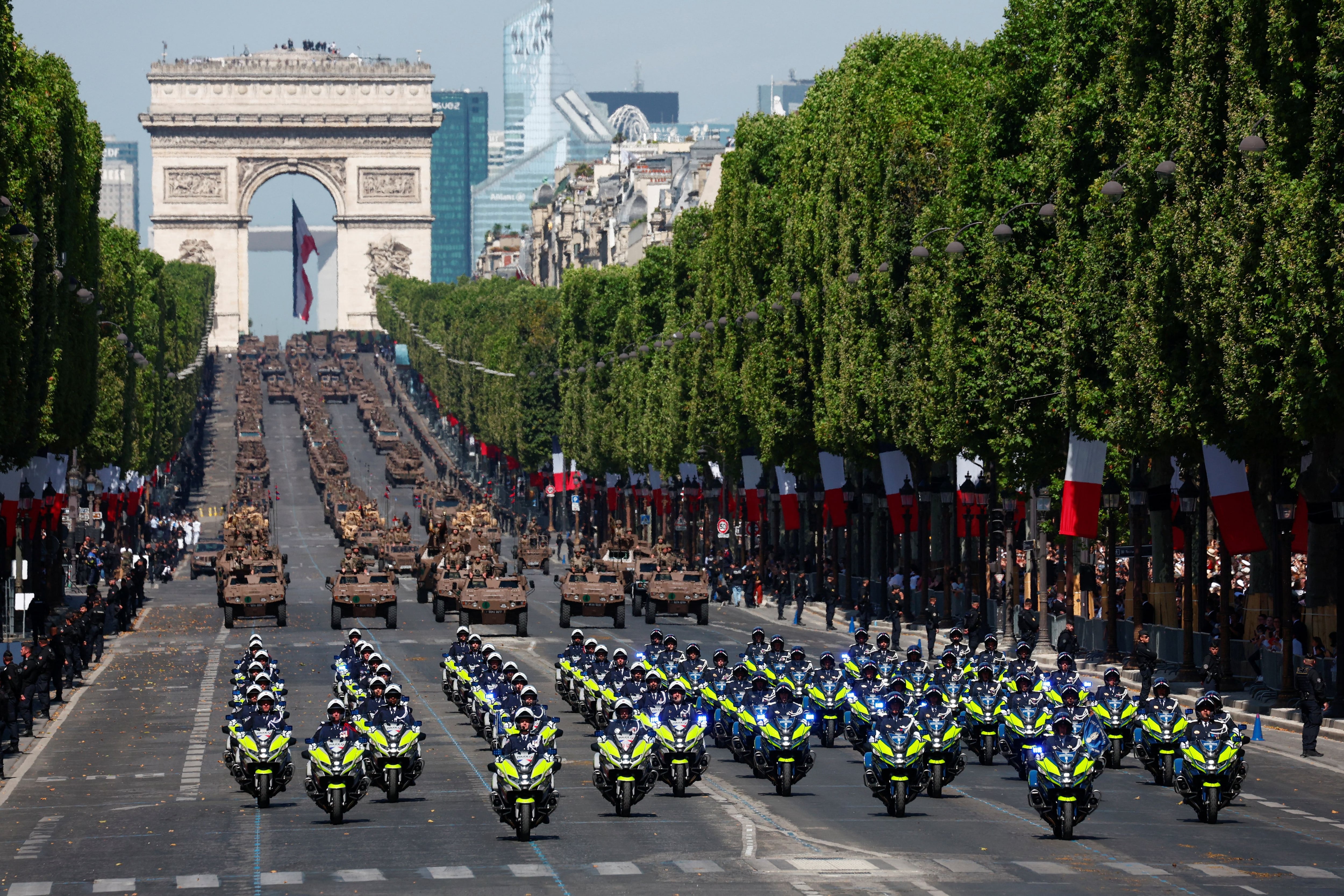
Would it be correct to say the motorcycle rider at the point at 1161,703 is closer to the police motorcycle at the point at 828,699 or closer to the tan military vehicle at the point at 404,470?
the police motorcycle at the point at 828,699

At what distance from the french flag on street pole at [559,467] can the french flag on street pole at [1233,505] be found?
88150mm

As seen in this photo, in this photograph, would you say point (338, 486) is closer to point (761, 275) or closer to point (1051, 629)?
point (761, 275)

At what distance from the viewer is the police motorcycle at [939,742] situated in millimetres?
30969

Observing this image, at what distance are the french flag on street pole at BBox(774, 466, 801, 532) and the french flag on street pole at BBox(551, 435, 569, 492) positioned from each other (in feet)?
153

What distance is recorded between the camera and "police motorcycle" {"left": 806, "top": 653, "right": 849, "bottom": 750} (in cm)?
3800

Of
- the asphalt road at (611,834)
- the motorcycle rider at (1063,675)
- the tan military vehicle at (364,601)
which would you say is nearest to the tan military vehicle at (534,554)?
the tan military vehicle at (364,601)

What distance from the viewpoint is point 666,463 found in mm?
101312

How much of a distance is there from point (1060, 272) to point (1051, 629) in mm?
10145

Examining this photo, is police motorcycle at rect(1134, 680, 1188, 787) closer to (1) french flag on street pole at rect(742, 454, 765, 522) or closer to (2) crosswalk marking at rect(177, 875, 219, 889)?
(2) crosswalk marking at rect(177, 875, 219, 889)

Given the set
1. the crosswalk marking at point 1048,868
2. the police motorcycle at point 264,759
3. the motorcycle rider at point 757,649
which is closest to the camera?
the crosswalk marking at point 1048,868

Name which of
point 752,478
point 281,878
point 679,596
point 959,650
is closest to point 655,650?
point 959,650

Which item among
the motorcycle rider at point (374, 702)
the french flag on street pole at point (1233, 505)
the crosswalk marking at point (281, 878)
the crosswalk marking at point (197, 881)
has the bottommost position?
the crosswalk marking at point (197, 881)

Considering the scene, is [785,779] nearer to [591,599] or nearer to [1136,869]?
[1136,869]

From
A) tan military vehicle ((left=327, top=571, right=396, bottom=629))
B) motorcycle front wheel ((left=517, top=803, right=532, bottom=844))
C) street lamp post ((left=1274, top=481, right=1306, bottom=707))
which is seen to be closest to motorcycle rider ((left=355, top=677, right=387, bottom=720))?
motorcycle front wheel ((left=517, top=803, right=532, bottom=844))
